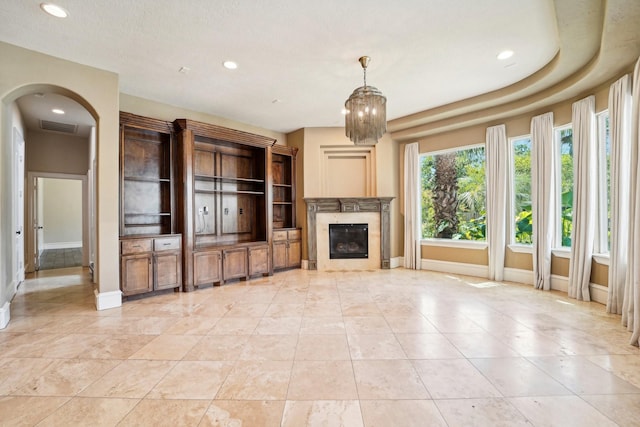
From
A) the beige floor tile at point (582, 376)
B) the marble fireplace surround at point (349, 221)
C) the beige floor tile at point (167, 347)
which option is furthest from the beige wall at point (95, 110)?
the beige floor tile at point (582, 376)

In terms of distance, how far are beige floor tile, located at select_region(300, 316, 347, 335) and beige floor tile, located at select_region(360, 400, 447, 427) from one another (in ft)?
3.88

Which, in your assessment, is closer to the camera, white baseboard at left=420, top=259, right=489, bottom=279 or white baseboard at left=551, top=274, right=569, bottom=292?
white baseboard at left=551, top=274, right=569, bottom=292

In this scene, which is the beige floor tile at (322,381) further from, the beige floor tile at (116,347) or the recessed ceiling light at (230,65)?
the recessed ceiling light at (230,65)

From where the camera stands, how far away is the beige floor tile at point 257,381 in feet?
6.51

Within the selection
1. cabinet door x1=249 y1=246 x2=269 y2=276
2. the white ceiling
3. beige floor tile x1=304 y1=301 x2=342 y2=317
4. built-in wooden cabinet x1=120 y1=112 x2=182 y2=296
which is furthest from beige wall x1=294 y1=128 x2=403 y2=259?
built-in wooden cabinet x1=120 y1=112 x2=182 y2=296

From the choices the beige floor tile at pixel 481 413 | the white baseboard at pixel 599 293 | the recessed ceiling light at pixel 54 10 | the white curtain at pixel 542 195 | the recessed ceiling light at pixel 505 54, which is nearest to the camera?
the beige floor tile at pixel 481 413

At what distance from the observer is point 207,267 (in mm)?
4984

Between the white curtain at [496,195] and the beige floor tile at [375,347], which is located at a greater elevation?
the white curtain at [496,195]

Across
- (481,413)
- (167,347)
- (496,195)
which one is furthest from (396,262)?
(167,347)

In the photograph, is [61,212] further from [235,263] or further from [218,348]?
[218,348]

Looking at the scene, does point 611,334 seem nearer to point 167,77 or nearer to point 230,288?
point 230,288

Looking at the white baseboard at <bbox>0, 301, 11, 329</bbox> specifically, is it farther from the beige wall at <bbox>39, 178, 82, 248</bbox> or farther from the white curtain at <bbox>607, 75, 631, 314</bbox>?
the beige wall at <bbox>39, 178, 82, 248</bbox>

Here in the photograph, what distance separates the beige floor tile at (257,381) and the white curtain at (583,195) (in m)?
4.29

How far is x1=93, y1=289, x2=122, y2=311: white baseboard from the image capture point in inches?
150
